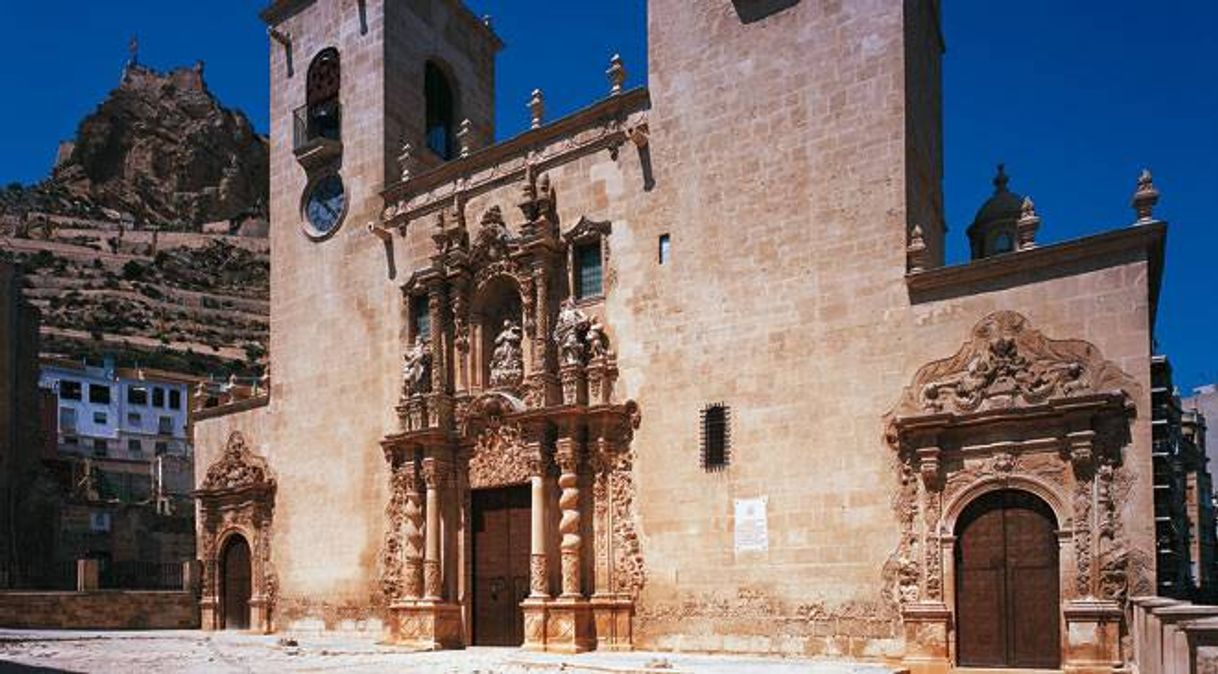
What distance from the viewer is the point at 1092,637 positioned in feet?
43.2

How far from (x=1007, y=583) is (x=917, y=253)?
446 cm

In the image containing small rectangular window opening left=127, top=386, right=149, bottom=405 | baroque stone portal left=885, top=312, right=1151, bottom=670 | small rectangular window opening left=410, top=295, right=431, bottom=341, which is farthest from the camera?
small rectangular window opening left=127, top=386, right=149, bottom=405

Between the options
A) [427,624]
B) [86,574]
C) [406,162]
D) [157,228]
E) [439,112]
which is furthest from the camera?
[157,228]

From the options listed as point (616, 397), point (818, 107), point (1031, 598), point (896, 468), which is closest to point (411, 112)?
point (616, 397)

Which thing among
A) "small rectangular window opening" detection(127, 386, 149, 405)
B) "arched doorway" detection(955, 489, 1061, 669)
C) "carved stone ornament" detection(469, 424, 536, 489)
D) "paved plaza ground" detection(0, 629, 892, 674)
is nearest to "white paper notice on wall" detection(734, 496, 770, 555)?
"paved plaza ground" detection(0, 629, 892, 674)

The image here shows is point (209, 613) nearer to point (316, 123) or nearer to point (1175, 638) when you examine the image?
point (316, 123)

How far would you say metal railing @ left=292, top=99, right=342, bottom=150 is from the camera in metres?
24.4

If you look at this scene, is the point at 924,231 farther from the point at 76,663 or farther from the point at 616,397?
the point at 76,663

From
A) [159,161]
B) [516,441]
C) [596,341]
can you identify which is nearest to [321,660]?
[516,441]

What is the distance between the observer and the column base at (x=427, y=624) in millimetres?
19828

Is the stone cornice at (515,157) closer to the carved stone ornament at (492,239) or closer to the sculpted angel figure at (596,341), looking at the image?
the carved stone ornament at (492,239)

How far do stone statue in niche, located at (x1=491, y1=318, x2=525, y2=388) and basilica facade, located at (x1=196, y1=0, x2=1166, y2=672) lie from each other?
6 centimetres

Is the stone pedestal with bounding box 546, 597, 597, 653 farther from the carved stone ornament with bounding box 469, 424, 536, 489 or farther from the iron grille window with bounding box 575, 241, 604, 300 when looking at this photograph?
the iron grille window with bounding box 575, 241, 604, 300

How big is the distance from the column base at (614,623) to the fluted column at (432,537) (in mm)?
3633
